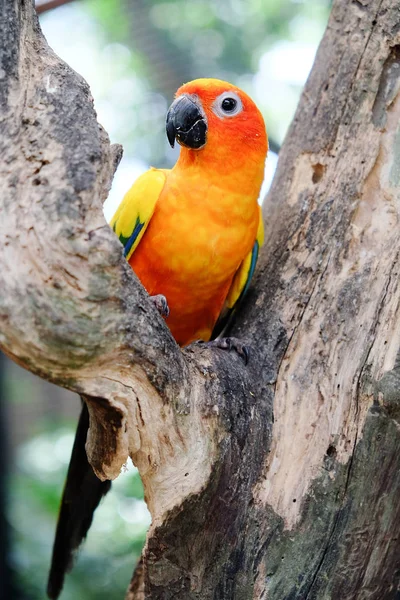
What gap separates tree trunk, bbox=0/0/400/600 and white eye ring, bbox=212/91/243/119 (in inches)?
13.4

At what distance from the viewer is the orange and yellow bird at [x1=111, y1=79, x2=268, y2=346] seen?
2605mm

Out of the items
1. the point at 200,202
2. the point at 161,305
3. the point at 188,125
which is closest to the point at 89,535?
the point at 161,305

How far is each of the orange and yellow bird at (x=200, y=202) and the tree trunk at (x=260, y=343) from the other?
0.65 feet

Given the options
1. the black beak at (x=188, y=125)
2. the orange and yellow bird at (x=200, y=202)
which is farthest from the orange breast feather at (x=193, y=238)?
the black beak at (x=188, y=125)

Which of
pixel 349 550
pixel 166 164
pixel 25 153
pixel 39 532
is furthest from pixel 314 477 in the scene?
pixel 166 164

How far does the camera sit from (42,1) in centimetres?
339

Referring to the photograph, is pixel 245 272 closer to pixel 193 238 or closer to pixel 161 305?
pixel 193 238

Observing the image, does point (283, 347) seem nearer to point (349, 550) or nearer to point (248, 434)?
point (248, 434)

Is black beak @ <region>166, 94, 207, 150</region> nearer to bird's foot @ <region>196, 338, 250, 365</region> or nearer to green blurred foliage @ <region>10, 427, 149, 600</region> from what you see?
bird's foot @ <region>196, 338, 250, 365</region>

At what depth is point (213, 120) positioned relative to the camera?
Result: 268 cm

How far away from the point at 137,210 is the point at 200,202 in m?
0.28

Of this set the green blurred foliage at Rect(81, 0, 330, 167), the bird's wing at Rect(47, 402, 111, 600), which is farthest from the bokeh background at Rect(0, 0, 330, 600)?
the bird's wing at Rect(47, 402, 111, 600)

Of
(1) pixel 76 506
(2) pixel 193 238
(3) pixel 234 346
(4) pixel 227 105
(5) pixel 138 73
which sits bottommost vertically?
(1) pixel 76 506

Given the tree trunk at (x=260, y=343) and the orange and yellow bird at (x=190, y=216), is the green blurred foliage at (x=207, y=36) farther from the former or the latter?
the orange and yellow bird at (x=190, y=216)
